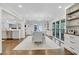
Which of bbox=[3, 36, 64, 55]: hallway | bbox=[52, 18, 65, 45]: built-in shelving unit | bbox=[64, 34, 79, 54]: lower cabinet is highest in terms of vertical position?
bbox=[52, 18, 65, 45]: built-in shelving unit

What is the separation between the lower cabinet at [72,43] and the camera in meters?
3.68

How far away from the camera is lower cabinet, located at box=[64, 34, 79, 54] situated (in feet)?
12.1

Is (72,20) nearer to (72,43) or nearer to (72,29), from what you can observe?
(72,29)

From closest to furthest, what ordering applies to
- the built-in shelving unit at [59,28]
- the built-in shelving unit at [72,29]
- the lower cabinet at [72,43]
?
the lower cabinet at [72,43] → the built-in shelving unit at [72,29] → the built-in shelving unit at [59,28]

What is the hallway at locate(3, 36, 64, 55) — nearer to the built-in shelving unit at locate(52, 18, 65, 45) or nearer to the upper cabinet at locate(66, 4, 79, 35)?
the built-in shelving unit at locate(52, 18, 65, 45)

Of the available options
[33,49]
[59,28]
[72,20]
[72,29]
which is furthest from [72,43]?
[33,49]

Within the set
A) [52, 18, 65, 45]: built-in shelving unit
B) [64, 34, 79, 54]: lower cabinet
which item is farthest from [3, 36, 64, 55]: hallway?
[52, 18, 65, 45]: built-in shelving unit

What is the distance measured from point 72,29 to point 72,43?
2.44 ft

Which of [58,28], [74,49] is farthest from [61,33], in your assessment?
[74,49]

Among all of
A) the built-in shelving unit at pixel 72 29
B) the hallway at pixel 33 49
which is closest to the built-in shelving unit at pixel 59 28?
the built-in shelving unit at pixel 72 29

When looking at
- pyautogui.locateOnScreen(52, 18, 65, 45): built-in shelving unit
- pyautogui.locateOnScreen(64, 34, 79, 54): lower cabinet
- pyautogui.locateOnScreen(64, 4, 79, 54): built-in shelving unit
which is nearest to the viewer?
pyautogui.locateOnScreen(64, 34, 79, 54): lower cabinet

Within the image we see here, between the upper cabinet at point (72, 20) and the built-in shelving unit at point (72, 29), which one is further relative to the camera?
the upper cabinet at point (72, 20)

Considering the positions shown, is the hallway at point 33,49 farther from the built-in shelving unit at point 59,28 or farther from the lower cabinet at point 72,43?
the built-in shelving unit at point 59,28
